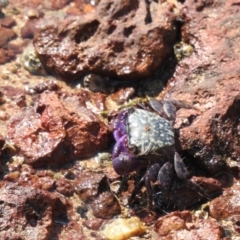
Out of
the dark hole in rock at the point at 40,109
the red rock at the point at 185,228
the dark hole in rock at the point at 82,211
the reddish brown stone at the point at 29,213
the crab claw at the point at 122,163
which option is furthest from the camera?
the dark hole in rock at the point at 40,109

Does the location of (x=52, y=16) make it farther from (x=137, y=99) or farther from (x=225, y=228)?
(x=225, y=228)

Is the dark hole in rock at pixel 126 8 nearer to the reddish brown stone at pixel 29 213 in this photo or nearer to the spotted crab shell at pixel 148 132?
the spotted crab shell at pixel 148 132

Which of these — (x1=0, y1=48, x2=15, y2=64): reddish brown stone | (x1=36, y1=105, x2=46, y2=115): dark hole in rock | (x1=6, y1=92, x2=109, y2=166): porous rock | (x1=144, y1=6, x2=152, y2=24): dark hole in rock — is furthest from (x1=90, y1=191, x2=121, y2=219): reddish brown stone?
(x1=0, y1=48, x2=15, y2=64): reddish brown stone

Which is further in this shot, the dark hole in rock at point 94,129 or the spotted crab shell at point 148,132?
the dark hole in rock at point 94,129

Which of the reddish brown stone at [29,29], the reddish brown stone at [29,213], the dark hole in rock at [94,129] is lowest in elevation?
the reddish brown stone at [29,213]

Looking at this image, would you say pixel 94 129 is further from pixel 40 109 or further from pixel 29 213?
pixel 29 213

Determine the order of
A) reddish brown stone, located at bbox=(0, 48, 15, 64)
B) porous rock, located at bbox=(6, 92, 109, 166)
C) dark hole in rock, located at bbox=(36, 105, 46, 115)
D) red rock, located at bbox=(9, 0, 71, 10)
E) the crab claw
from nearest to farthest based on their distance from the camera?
the crab claw
porous rock, located at bbox=(6, 92, 109, 166)
dark hole in rock, located at bbox=(36, 105, 46, 115)
reddish brown stone, located at bbox=(0, 48, 15, 64)
red rock, located at bbox=(9, 0, 71, 10)

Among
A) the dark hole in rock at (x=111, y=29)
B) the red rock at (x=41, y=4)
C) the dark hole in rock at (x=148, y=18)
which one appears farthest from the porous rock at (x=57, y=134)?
the red rock at (x=41, y=4)

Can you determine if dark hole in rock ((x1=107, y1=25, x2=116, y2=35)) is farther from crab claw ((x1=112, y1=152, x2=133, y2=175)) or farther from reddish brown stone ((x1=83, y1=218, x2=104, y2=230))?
reddish brown stone ((x1=83, y1=218, x2=104, y2=230))
